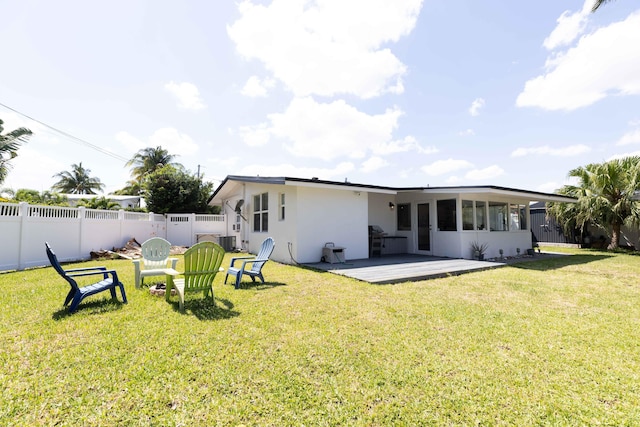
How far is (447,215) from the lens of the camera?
10.9 metres

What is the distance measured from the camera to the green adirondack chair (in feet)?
14.7

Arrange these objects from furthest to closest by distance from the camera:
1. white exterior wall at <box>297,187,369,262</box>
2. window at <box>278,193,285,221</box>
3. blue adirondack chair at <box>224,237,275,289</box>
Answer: window at <box>278,193,285,221</box> < white exterior wall at <box>297,187,369,262</box> < blue adirondack chair at <box>224,237,275,289</box>

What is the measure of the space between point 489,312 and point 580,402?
230cm

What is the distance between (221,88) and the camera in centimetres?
1220

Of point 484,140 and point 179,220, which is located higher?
point 484,140

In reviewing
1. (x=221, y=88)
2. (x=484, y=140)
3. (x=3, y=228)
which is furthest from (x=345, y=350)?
(x=484, y=140)

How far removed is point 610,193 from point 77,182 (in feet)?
172

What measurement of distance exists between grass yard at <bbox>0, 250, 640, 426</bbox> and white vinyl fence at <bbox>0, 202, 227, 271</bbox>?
166 inches

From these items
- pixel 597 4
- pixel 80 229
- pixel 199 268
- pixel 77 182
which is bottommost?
pixel 199 268

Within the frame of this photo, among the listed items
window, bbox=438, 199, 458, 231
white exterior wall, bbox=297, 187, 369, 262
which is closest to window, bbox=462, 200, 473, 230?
window, bbox=438, 199, 458, 231

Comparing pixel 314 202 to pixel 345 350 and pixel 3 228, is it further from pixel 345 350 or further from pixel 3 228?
pixel 3 228

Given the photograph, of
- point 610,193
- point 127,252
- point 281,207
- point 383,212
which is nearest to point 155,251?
point 281,207

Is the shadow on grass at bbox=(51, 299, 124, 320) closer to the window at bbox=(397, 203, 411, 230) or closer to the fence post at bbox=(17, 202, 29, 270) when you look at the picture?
the fence post at bbox=(17, 202, 29, 270)

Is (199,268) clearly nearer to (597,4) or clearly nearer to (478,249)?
(478,249)
